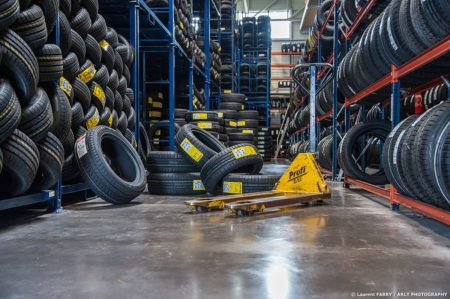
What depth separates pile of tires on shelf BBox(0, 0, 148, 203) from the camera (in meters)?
2.96

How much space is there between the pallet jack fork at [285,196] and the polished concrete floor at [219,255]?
12 centimetres

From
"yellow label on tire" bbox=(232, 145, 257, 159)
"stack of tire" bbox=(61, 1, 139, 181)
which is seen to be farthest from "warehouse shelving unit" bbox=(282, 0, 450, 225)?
"stack of tire" bbox=(61, 1, 139, 181)

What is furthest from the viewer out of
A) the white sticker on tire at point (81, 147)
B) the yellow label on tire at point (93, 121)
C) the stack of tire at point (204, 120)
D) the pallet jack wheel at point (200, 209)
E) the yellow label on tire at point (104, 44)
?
the stack of tire at point (204, 120)

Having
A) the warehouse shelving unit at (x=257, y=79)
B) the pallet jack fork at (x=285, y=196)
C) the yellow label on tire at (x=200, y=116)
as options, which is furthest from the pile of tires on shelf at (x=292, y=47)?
the pallet jack fork at (x=285, y=196)

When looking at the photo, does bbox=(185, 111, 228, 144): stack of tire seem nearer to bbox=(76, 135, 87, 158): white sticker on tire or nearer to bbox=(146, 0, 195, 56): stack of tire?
bbox=(146, 0, 195, 56): stack of tire

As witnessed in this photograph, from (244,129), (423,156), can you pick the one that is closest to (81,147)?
(423,156)

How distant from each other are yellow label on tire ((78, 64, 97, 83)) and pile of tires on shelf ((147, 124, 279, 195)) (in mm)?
1248

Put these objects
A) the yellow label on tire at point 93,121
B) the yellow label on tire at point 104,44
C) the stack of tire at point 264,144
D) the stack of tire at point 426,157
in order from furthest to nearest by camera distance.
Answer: the stack of tire at point 264,144 → the yellow label on tire at point 104,44 → the yellow label on tire at point 93,121 → the stack of tire at point 426,157

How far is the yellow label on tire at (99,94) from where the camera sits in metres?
A: 4.73

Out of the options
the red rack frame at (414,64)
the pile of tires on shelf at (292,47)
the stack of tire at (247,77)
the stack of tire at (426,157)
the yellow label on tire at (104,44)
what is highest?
the pile of tires on shelf at (292,47)

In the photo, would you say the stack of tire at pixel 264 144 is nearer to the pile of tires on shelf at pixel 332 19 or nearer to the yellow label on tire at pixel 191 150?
the pile of tires on shelf at pixel 332 19

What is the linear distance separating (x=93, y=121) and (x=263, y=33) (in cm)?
1440

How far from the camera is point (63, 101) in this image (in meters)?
3.77

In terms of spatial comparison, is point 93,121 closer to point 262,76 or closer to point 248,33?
point 262,76
